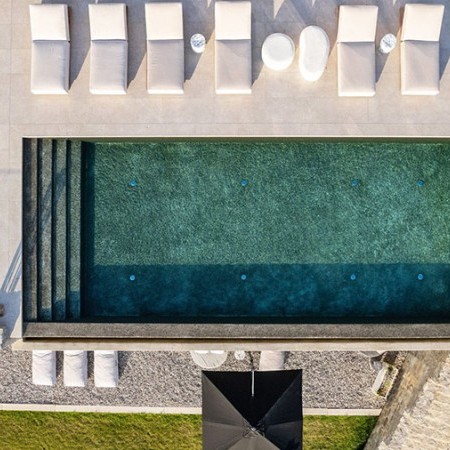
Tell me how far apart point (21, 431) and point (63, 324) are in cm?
617

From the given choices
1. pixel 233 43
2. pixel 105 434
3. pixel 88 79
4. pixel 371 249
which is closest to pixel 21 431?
pixel 105 434

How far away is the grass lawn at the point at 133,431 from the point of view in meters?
14.5

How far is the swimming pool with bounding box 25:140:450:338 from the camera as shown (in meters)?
11.8

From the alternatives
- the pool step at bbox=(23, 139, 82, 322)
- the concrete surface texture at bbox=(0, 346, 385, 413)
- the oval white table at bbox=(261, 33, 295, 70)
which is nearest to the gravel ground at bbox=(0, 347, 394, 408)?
the concrete surface texture at bbox=(0, 346, 385, 413)

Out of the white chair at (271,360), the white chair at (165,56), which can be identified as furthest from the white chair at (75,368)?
the white chair at (165,56)

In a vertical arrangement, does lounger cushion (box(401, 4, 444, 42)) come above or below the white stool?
above

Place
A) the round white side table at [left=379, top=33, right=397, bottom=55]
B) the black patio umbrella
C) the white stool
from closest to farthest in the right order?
the white stool
the round white side table at [left=379, top=33, right=397, bottom=55]
the black patio umbrella

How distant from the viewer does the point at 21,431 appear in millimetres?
14742

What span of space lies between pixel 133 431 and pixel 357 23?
12.9 meters

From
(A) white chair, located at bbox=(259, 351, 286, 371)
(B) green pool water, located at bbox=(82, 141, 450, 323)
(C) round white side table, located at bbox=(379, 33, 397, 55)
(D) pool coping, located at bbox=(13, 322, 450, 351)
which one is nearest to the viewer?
(C) round white side table, located at bbox=(379, 33, 397, 55)

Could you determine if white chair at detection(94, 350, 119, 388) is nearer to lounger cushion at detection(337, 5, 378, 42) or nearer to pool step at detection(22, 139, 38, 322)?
pool step at detection(22, 139, 38, 322)

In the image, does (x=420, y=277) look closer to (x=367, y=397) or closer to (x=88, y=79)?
(x=367, y=397)

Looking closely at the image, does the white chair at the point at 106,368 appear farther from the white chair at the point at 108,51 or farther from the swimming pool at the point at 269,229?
the white chair at the point at 108,51

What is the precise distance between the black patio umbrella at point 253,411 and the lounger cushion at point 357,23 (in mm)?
8195
